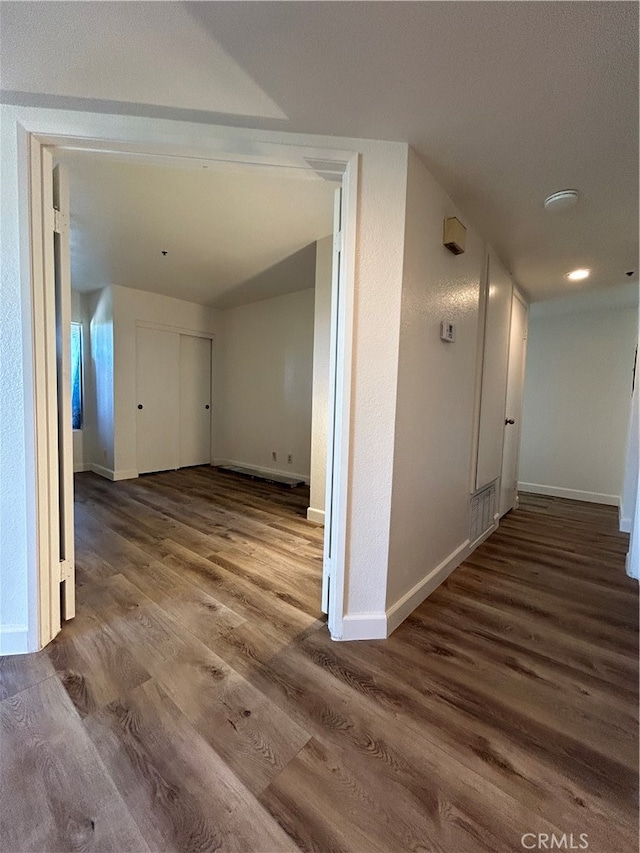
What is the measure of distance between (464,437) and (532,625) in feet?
3.56

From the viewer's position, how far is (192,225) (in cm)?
260

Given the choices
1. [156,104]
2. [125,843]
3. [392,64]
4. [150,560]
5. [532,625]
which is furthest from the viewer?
[150,560]

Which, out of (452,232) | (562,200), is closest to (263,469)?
(452,232)

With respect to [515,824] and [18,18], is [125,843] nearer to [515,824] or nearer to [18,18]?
[515,824]

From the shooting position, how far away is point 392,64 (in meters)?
1.08

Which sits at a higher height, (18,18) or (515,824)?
(18,18)

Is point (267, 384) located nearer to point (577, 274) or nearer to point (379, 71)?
point (577, 274)

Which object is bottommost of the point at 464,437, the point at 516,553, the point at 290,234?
the point at 516,553

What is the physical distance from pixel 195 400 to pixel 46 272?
12.9 feet

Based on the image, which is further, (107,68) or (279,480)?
(279,480)

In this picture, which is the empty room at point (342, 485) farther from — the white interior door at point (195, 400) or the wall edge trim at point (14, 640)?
the white interior door at point (195, 400)

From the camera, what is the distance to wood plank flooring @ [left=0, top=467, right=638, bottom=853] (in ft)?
2.87

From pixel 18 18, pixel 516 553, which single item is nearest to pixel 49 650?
pixel 18 18

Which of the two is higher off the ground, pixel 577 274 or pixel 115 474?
pixel 577 274
